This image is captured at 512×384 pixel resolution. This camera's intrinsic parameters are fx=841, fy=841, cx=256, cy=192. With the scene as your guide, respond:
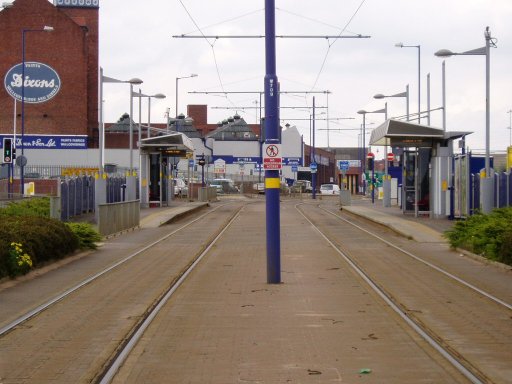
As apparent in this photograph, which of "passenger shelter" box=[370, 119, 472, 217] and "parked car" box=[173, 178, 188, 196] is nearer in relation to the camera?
"passenger shelter" box=[370, 119, 472, 217]

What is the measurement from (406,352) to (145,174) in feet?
127

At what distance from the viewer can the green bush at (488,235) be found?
1838 centimetres

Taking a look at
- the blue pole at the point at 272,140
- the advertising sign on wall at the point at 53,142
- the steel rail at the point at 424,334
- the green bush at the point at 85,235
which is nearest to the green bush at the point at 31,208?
the green bush at the point at 85,235

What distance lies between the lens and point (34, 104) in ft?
237

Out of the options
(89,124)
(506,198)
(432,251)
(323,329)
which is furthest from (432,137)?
(89,124)

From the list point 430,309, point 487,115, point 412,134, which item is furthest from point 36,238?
point 412,134

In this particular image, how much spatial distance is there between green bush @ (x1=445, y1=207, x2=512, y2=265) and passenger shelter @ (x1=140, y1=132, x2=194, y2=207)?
22.7m

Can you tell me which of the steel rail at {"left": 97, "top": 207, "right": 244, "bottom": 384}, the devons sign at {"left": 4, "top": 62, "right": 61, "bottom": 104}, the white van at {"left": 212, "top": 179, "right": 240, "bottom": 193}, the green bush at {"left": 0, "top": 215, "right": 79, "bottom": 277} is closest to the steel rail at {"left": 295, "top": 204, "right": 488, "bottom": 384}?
the steel rail at {"left": 97, "top": 207, "right": 244, "bottom": 384}

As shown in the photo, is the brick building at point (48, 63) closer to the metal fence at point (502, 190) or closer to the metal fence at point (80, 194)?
the metal fence at point (80, 194)

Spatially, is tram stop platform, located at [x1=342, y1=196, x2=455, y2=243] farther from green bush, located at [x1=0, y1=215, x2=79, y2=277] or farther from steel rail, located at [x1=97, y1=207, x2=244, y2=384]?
green bush, located at [x1=0, y1=215, x2=79, y2=277]

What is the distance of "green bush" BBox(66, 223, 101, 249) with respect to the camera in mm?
22406

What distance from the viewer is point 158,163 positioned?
48.2m

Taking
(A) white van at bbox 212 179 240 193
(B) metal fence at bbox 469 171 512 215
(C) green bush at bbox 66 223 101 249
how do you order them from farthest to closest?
1. (A) white van at bbox 212 179 240 193
2. (B) metal fence at bbox 469 171 512 215
3. (C) green bush at bbox 66 223 101 249

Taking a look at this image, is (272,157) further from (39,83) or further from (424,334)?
(39,83)
